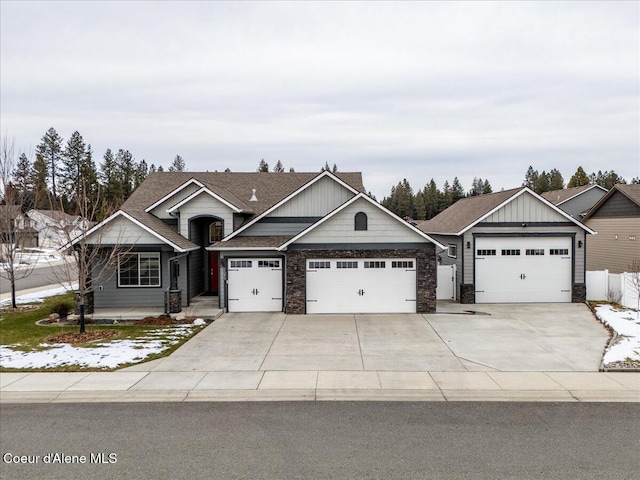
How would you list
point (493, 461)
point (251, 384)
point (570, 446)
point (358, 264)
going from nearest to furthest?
point (493, 461), point (570, 446), point (251, 384), point (358, 264)

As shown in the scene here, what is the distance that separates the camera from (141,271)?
20.0 metres

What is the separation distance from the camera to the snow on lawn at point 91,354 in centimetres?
1181

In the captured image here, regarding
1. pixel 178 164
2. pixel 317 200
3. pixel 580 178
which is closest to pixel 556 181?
pixel 580 178

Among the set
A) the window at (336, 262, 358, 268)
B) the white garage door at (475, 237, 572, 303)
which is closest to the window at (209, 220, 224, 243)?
the window at (336, 262, 358, 268)

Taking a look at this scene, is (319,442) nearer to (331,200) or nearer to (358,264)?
(358,264)

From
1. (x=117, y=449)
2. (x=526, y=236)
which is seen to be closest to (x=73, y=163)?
(x=526, y=236)

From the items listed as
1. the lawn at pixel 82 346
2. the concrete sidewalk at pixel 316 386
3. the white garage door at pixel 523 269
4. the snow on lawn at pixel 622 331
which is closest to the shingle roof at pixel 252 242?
the lawn at pixel 82 346

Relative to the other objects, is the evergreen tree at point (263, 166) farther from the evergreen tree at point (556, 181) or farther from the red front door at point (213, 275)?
the red front door at point (213, 275)

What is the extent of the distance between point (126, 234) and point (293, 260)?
683cm

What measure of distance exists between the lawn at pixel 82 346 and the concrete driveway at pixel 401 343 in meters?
0.77

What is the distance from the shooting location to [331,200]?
21.2 meters

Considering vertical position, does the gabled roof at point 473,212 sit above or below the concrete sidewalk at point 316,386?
above

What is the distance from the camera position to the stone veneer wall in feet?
61.3

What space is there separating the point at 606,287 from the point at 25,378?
21947mm
